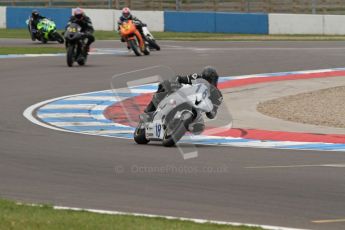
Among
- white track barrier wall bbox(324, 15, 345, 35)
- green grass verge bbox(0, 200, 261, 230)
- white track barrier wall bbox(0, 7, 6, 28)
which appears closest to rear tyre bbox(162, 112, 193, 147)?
green grass verge bbox(0, 200, 261, 230)

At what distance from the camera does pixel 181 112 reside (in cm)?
1284

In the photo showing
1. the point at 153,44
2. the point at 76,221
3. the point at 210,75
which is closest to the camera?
the point at 76,221

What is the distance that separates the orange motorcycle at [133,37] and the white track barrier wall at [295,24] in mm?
10053

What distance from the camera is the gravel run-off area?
16.6m

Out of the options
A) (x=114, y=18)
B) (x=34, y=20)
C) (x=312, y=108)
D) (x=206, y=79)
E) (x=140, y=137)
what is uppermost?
(x=34, y=20)

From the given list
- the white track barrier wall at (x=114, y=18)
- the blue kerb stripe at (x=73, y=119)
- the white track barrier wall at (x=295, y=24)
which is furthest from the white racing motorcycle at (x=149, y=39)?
the blue kerb stripe at (x=73, y=119)

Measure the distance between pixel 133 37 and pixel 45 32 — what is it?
21.4ft

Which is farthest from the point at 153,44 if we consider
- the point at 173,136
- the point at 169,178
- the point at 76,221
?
the point at 76,221

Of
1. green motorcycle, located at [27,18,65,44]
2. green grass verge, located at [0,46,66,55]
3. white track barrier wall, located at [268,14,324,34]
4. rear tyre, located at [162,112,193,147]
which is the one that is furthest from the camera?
white track barrier wall, located at [268,14,324,34]

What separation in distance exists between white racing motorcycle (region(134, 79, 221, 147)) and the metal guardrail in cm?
2485

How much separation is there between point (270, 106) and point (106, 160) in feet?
24.5

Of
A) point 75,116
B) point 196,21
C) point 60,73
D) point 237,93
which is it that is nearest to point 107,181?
point 75,116

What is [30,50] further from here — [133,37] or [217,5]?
[217,5]

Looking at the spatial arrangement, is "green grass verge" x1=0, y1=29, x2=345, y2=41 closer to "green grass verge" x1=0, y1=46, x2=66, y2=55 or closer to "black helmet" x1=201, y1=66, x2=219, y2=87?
"green grass verge" x1=0, y1=46, x2=66, y2=55
